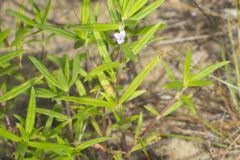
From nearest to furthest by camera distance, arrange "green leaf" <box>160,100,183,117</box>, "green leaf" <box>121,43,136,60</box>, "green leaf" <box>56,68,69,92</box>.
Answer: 1. "green leaf" <box>121,43,136,60</box>
2. "green leaf" <box>56,68,69,92</box>
3. "green leaf" <box>160,100,183,117</box>

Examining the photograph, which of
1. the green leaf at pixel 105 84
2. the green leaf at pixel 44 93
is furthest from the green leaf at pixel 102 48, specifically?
the green leaf at pixel 44 93

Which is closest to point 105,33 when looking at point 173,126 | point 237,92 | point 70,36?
point 70,36

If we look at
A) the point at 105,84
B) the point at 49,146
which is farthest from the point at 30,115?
the point at 105,84

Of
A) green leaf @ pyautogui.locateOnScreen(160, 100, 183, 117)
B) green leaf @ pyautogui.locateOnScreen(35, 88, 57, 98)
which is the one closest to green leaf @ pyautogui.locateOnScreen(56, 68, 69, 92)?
green leaf @ pyautogui.locateOnScreen(35, 88, 57, 98)

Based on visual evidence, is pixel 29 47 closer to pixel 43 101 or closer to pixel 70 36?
pixel 43 101

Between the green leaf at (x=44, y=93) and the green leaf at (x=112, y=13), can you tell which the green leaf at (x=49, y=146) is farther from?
the green leaf at (x=112, y=13)

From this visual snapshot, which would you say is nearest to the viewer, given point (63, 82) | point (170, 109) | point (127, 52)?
point (127, 52)

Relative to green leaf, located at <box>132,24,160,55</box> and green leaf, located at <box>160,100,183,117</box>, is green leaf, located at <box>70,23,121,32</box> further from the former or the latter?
green leaf, located at <box>160,100,183,117</box>

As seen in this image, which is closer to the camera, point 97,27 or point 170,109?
point 97,27

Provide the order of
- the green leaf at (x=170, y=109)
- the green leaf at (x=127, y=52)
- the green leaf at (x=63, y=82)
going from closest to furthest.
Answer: the green leaf at (x=127, y=52) → the green leaf at (x=63, y=82) → the green leaf at (x=170, y=109)

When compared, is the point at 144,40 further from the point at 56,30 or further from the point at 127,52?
the point at 56,30

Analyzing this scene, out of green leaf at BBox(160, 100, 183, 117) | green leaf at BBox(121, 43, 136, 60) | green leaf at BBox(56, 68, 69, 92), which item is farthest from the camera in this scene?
green leaf at BBox(160, 100, 183, 117)
